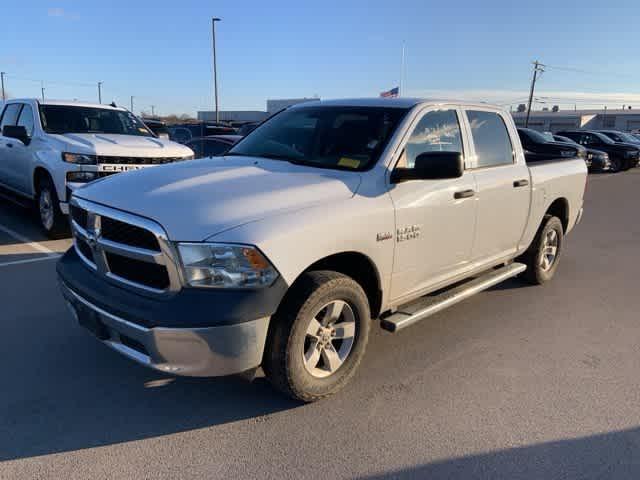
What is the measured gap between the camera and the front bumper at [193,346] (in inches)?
108

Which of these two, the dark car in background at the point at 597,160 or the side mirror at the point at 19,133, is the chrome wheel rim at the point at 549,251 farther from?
the dark car in background at the point at 597,160

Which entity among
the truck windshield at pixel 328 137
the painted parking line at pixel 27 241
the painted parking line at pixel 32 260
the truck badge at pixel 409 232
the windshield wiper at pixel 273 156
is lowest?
the painted parking line at pixel 27 241

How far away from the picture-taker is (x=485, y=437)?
9.96 ft

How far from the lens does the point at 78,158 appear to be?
6.89m

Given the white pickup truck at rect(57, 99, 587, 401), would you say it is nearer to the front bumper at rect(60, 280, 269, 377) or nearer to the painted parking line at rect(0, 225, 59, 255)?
the front bumper at rect(60, 280, 269, 377)

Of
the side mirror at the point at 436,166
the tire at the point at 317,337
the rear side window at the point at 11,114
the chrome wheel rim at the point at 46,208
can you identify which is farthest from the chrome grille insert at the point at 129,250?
the rear side window at the point at 11,114

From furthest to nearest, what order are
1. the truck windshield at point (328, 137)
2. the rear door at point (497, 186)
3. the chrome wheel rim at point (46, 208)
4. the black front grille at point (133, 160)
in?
the chrome wheel rim at point (46, 208)
the black front grille at point (133, 160)
the rear door at point (497, 186)
the truck windshield at point (328, 137)

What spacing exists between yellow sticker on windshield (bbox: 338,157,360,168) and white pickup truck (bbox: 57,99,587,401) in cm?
2

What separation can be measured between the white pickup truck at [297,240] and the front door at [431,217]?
13mm

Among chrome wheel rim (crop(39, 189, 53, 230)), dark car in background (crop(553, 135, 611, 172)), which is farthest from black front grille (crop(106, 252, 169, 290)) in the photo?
dark car in background (crop(553, 135, 611, 172))

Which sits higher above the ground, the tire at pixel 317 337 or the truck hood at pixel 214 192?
the truck hood at pixel 214 192

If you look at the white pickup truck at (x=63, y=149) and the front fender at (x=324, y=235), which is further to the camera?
the white pickup truck at (x=63, y=149)

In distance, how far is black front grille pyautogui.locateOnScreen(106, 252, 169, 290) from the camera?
290cm

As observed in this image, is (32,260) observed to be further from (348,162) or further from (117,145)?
(348,162)
